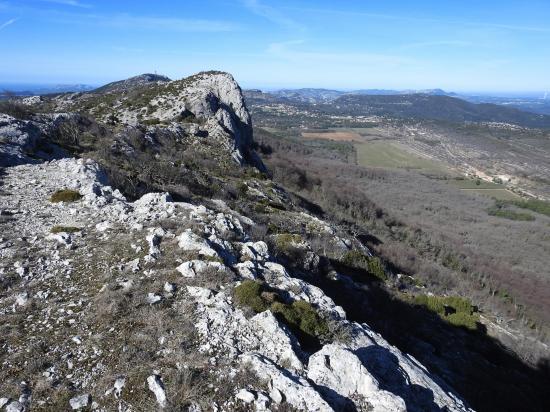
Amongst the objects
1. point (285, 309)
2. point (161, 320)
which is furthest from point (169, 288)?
point (285, 309)

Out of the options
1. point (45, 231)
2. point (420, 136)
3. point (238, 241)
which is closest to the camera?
point (45, 231)

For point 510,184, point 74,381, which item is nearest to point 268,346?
point 74,381

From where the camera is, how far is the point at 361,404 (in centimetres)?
712

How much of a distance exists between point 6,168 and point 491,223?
263 ft

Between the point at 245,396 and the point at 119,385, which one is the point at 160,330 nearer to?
the point at 119,385

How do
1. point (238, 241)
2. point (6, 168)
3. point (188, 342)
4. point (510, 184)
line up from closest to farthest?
point (188, 342), point (238, 241), point (6, 168), point (510, 184)

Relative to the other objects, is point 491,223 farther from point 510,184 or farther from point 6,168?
point 6,168

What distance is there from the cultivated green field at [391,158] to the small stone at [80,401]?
117 meters

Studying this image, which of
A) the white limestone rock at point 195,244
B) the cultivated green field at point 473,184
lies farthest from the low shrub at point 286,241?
the cultivated green field at point 473,184

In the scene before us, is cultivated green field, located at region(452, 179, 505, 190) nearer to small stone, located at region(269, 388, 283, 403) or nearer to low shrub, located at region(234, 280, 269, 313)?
low shrub, located at region(234, 280, 269, 313)

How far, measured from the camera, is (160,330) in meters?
8.13

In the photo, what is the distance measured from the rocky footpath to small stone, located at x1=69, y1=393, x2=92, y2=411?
0.02 meters

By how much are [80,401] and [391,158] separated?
138129 mm

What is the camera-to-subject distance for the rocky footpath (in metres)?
6.76
